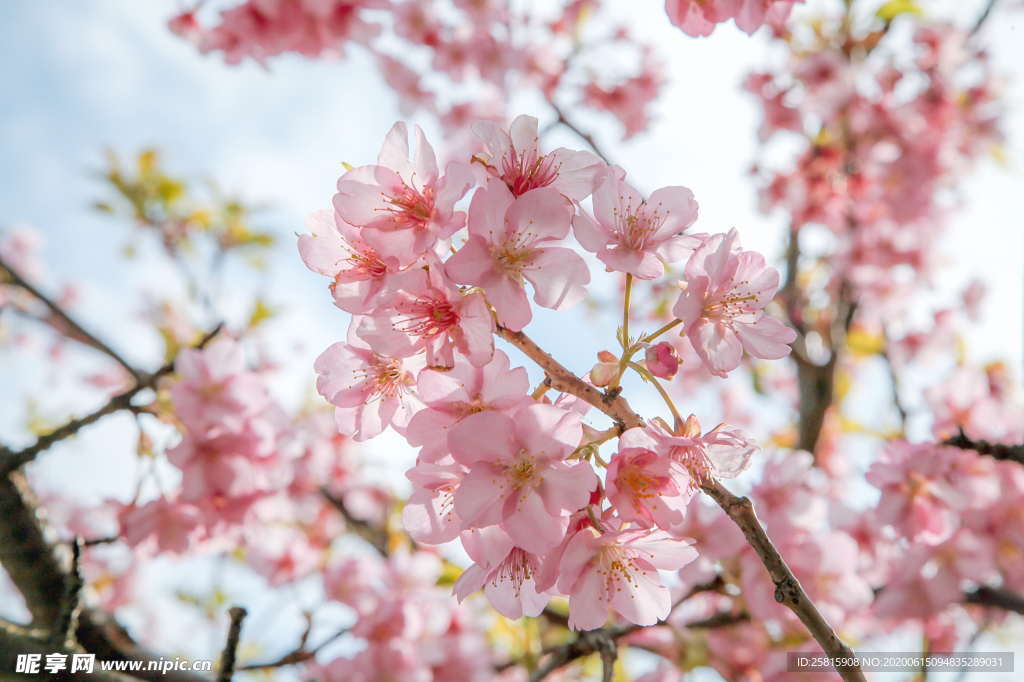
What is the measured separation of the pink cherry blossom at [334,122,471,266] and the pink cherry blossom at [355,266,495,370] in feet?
0.20

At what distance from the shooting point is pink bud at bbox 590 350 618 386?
1.06 metres

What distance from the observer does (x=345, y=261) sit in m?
1.15

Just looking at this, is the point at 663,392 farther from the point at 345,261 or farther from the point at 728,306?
the point at 345,261

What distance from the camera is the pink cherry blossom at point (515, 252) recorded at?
40.3 inches

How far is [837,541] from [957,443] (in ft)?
3.10

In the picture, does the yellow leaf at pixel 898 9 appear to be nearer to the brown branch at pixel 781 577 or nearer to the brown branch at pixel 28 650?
the brown branch at pixel 781 577

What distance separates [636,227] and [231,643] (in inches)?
51.1

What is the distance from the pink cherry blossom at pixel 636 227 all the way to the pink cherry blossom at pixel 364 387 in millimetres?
378

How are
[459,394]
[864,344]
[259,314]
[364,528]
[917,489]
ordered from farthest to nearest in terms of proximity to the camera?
[864,344]
[364,528]
[259,314]
[917,489]
[459,394]

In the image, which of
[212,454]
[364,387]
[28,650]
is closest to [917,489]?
[364,387]

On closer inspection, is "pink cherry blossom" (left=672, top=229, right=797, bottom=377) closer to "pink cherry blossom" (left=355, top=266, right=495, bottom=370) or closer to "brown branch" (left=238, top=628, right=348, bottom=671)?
"pink cherry blossom" (left=355, top=266, right=495, bottom=370)

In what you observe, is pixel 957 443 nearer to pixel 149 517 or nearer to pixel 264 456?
pixel 264 456

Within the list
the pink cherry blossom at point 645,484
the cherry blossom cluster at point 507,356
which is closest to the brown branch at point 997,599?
the cherry blossom cluster at point 507,356

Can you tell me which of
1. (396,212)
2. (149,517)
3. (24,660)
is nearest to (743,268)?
(396,212)
